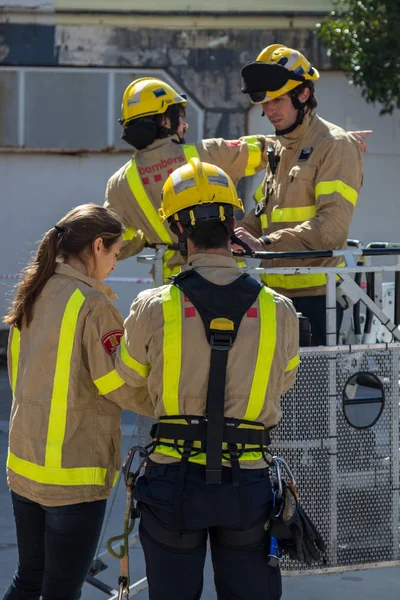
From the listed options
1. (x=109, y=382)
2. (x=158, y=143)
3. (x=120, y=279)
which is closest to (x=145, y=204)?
(x=158, y=143)

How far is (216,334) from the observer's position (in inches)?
122

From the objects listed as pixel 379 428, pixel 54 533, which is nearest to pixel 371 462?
pixel 379 428

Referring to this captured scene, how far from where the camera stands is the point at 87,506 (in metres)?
3.57

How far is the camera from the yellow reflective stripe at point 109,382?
3.42 meters

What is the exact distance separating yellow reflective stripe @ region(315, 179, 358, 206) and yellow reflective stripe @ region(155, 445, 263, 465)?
5.79 ft

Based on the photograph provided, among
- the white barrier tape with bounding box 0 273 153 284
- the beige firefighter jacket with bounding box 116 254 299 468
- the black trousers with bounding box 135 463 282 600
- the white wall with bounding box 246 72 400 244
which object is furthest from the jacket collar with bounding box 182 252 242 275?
→ the white wall with bounding box 246 72 400 244

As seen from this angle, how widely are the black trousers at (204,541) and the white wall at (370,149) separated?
791cm

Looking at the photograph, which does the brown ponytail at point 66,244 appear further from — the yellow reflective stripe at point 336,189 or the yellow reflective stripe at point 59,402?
the yellow reflective stripe at point 336,189

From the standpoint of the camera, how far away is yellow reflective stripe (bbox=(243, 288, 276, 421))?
Answer: 125 inches

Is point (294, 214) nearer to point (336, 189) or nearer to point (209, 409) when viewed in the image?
point (336, 189)

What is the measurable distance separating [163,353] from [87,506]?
0.75 m

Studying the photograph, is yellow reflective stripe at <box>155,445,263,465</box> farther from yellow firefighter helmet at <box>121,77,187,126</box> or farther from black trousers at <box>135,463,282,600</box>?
yellow firefighter helmet at <box>121,77,187,126</box>

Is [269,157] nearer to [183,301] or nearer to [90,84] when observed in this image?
[183,301]

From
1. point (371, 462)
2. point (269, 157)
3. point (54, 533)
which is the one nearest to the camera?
point (54, 533)
